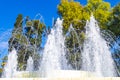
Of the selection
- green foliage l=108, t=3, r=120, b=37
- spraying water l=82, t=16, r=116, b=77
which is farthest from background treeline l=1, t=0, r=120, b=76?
spraying water l=82, t=16, r=116, b=77

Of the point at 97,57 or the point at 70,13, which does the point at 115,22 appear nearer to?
the point at 70,13

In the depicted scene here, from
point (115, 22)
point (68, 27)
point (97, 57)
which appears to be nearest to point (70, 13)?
point (68, 27)

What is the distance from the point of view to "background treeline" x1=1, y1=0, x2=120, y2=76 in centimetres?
2431

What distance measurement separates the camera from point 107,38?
78.8ft

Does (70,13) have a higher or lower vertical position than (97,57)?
higher

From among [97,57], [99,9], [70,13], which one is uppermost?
[99,9]

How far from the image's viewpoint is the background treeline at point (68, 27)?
24312 mm

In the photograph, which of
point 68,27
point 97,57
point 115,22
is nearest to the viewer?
point 97,57

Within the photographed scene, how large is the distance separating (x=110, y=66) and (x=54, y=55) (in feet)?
12.3

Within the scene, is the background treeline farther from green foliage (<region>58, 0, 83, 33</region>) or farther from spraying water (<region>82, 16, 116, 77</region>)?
spraying water (<region>82, 16, 116, 77</region>)

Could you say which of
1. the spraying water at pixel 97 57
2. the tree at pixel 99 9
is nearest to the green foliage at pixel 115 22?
the tree at pixel 99 9

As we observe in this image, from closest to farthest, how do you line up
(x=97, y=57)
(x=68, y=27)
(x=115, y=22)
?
(x=97, y=57) < (x=115, y=22) < (x=68, y=27)

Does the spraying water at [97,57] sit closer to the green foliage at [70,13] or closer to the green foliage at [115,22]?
the green foliage at [115,22]

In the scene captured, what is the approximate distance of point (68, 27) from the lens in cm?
2558
